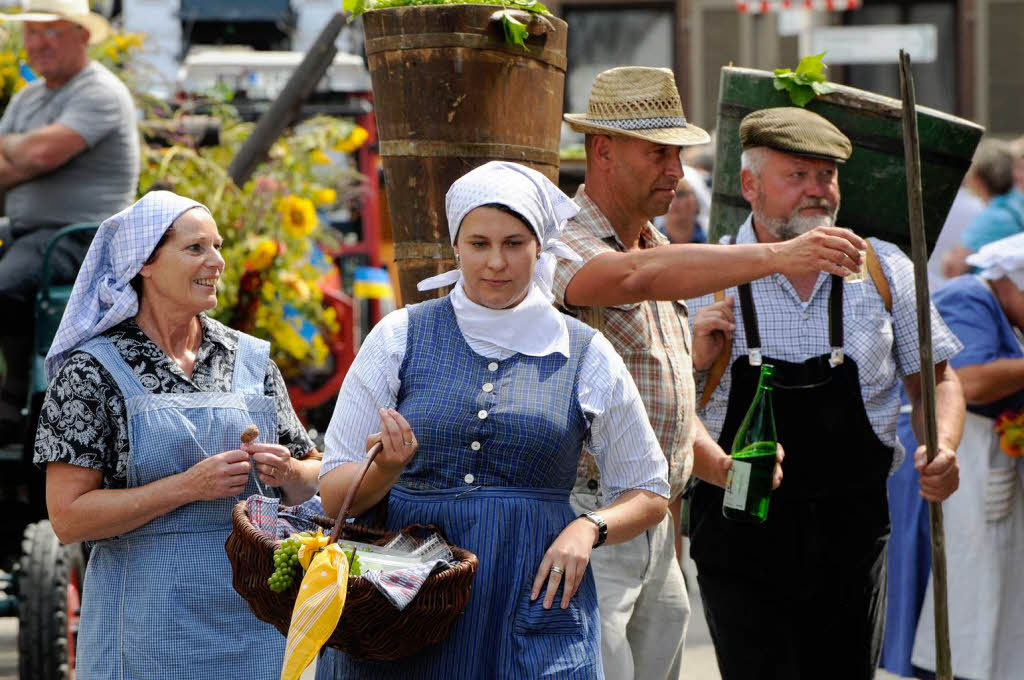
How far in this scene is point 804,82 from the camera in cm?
467

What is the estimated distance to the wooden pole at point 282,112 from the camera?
23.5 ft

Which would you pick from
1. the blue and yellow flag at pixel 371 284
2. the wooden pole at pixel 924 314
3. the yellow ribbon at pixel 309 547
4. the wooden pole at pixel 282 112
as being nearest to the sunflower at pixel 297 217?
the wooden pole at pixel 282 112

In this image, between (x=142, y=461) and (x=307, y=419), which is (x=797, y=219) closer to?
(x=142, y=461)

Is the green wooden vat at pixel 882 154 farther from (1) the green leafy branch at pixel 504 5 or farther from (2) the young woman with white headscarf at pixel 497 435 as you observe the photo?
(2) the young woman with white headscarf at pixel 497 435

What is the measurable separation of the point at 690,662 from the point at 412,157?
3681 mm

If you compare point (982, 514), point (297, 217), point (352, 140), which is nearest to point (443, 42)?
point (982, 514)

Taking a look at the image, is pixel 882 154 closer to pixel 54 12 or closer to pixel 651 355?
pixel 651 355

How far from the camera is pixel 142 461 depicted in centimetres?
376

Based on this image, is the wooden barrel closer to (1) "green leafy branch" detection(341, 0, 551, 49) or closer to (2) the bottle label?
(1) "green leafy branch" detection(341, 0, 551, 49)

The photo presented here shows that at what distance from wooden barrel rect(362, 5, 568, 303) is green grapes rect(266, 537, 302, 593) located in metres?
1.13

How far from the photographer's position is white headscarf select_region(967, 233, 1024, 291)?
532 cm

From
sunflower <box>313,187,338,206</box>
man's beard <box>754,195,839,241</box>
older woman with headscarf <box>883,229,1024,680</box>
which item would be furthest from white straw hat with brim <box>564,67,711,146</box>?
sunflower <box>313,187,338,206</box>

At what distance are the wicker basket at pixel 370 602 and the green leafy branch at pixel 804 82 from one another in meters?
2.02

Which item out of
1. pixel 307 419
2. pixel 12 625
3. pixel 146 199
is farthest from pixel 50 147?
pixel 307 419
